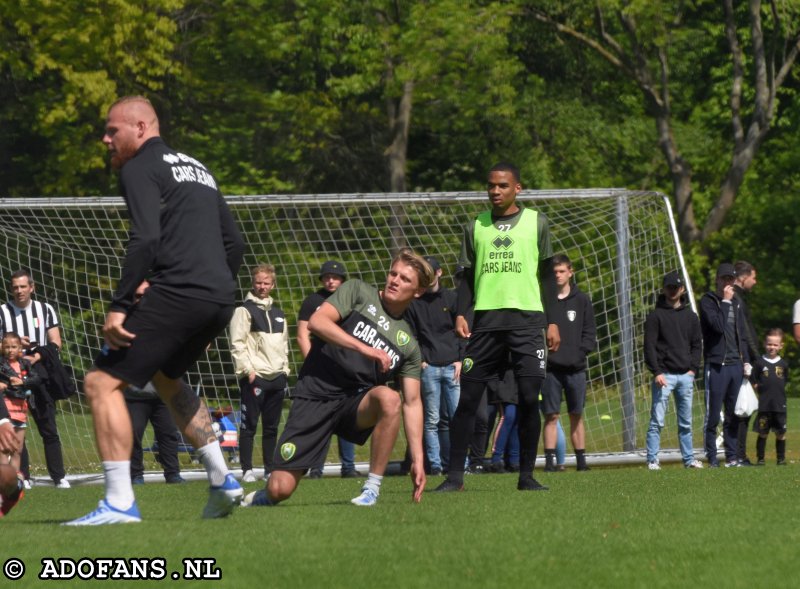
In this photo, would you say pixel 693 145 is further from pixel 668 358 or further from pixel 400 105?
pixel 668 358

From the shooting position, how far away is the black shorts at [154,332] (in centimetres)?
726

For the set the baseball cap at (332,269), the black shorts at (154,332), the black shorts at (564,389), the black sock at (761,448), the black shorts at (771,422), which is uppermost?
the black shorts at (154,332)

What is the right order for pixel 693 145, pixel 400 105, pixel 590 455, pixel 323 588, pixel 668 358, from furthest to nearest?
pixel 693 145 < pixel 400 105 < pixel 590 455 < pixel 668 358 < pixel 323 588

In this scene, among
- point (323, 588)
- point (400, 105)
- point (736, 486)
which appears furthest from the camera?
point (400, 105)

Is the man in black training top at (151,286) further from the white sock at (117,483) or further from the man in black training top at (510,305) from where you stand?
the man in black training top at (510,305)

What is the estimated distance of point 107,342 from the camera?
7273 mm

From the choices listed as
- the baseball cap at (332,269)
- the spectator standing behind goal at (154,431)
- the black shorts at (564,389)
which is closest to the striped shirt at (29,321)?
the spectator standing behind goal at (154,431)

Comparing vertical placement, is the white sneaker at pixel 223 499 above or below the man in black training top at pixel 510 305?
below

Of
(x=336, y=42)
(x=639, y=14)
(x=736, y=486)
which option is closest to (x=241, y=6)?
(x=336, y=42)

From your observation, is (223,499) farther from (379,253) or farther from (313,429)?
(379,253)

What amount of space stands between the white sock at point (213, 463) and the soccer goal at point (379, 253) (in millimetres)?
7202

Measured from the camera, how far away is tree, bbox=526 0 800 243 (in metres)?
30.5

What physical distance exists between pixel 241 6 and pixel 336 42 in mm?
2318

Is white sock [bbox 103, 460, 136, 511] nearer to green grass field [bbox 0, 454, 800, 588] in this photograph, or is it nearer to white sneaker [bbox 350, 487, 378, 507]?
green grass field [bbox 0, 454, 800, 588]
